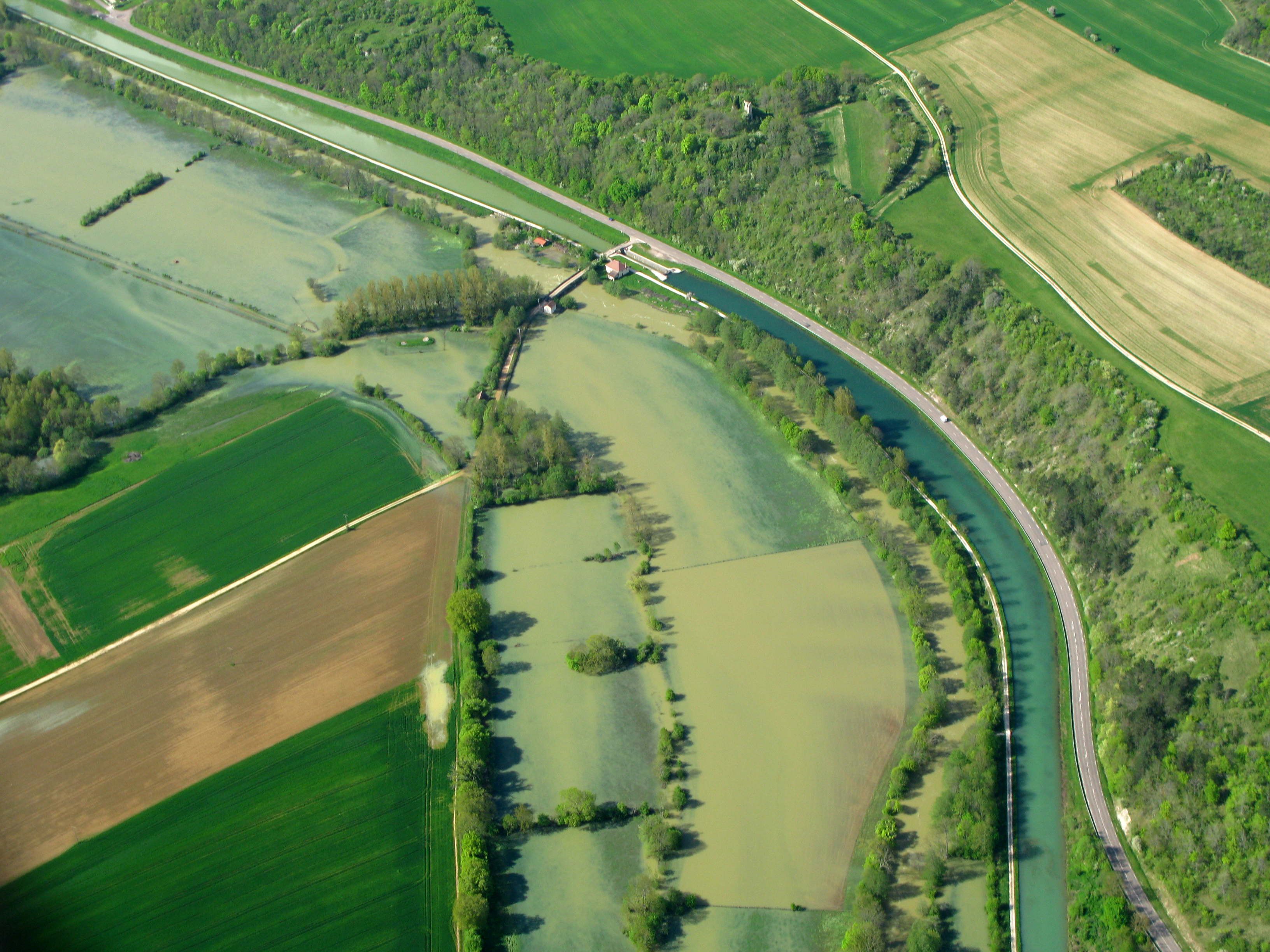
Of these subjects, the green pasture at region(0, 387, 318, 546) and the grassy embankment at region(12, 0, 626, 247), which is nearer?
the green pasture at region(0, 387, 318, 546)

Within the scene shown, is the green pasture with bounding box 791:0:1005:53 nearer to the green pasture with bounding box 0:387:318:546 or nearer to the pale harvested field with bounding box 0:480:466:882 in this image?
the green pasture with bounding box 0:387:318:546

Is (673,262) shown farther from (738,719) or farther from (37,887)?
(37,887)

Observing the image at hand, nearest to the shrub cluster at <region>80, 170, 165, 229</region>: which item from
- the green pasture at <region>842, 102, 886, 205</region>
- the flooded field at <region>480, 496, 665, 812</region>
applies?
the flooded field at <region>480, 496, 665, 812</region>

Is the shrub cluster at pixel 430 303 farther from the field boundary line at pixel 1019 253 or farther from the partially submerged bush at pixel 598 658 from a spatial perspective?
the field boundary line at pixel 1019 253

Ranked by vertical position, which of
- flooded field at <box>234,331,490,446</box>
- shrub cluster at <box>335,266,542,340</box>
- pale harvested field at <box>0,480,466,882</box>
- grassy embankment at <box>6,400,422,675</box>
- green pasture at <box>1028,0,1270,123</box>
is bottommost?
pale harvested field at <box>0,480,466,882</box>

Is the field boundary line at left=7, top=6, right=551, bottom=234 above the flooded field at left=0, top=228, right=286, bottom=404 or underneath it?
above

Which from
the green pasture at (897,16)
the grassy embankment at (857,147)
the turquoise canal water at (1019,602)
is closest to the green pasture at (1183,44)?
the green pasture at (897,16)

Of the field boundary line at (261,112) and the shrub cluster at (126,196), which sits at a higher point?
the field boundary line at (261,112)
